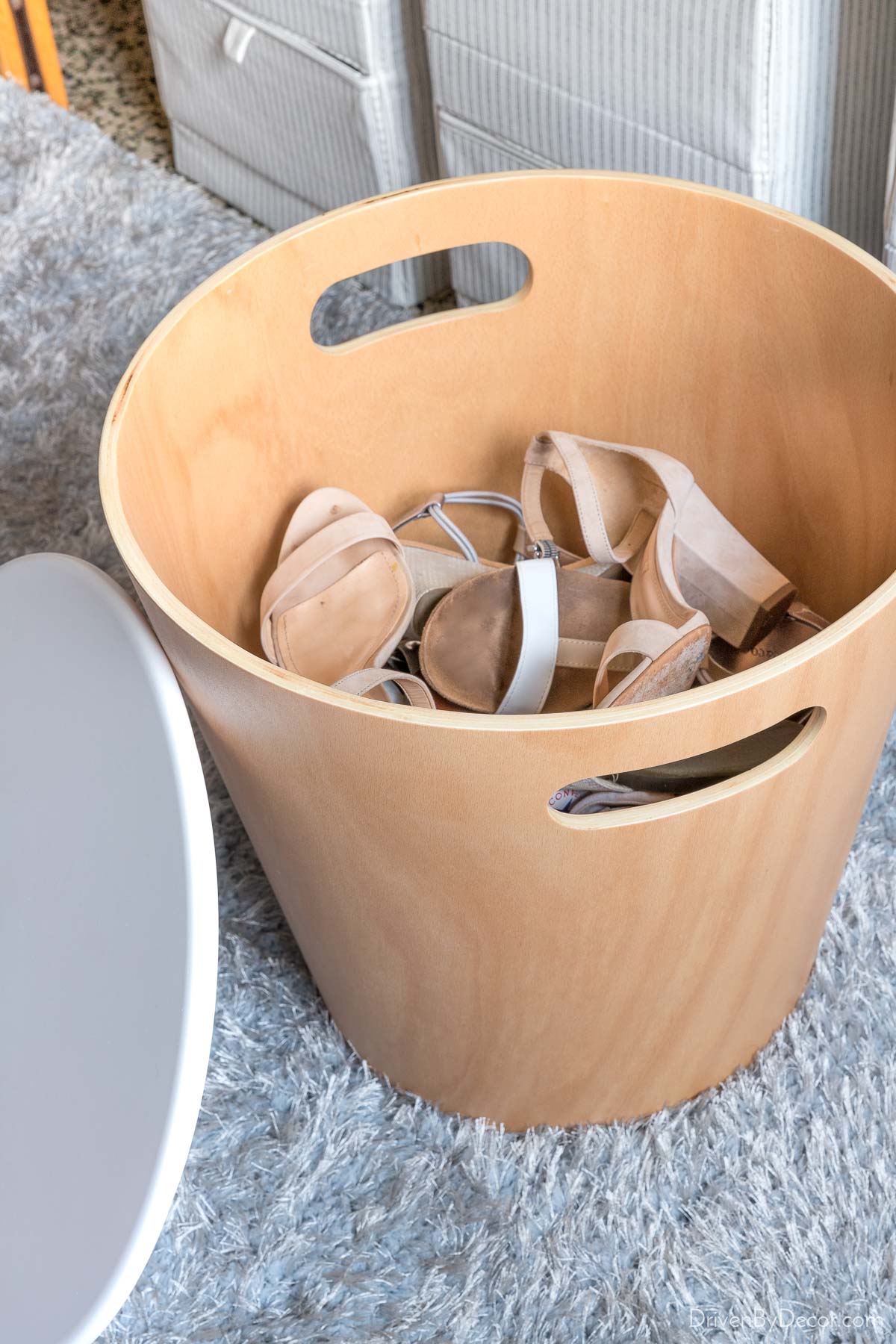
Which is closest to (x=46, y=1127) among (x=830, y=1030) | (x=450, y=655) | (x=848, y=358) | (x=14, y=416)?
(x=450, y=655)

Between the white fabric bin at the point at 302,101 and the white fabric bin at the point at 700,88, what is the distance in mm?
101

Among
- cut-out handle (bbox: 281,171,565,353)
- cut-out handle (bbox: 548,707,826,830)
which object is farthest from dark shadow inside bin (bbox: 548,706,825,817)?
cut-out handle (bbox: 281,171,565,353)

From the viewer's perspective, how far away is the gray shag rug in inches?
26.4

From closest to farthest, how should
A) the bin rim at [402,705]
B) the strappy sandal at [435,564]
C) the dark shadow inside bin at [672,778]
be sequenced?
the bin rim at [402,705] < the dark shadow inside bin at [672,778] < the strappy sandal at [435,564]

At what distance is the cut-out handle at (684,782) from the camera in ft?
1.71

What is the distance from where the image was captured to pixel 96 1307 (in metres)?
0.53

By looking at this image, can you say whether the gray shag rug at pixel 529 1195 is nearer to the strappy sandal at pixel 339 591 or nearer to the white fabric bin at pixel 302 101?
the strappy sandal at pixel 339 591

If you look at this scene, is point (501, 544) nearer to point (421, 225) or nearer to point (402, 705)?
point (421, 225)

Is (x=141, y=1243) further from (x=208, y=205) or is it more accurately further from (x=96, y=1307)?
(x=208, y=205)

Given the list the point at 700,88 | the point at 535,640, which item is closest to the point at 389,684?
the point at 535,640

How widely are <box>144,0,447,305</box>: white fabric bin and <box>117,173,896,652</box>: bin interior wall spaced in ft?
1.44

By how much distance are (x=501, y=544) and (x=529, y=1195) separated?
0.44m

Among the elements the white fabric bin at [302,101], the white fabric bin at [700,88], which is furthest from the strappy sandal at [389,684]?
the white fabric bin at [302,101]

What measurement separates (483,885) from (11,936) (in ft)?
0.85
